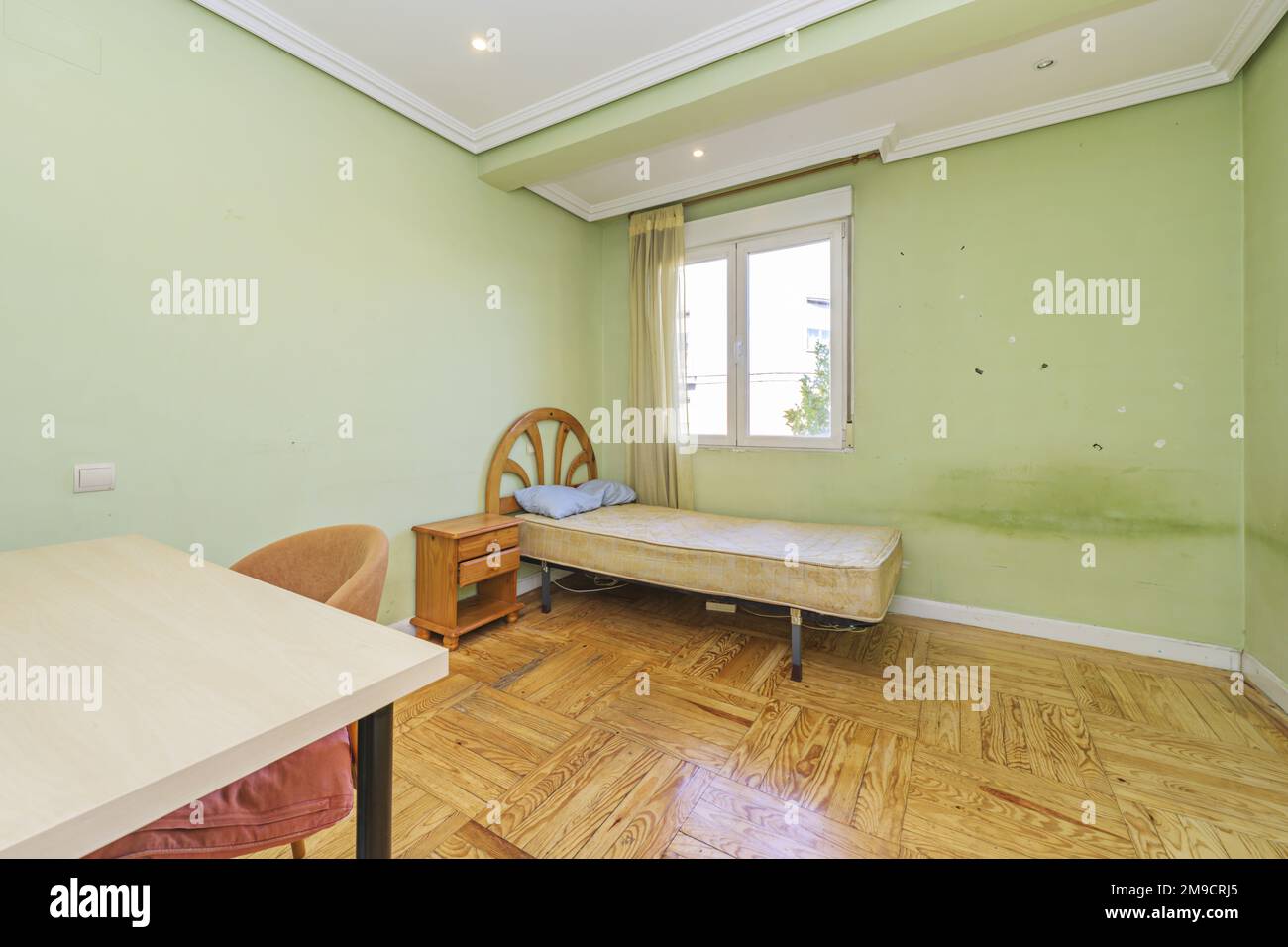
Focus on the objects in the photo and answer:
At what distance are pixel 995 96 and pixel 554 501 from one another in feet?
9.77

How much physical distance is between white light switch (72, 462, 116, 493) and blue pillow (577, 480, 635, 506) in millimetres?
2241

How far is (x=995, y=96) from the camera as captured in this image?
251 centimetres

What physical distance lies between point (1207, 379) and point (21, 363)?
4.44 m

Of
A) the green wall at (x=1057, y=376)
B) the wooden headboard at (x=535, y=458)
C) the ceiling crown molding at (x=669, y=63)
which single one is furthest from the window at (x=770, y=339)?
the ceiling crown molding at (x=669, y=63)

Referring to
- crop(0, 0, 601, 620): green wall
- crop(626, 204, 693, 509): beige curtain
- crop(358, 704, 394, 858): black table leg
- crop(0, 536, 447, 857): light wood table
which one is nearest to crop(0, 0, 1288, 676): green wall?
crop(0, 0, 601, 620): green wall

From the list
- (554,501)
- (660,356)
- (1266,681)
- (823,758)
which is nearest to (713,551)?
(823,758)

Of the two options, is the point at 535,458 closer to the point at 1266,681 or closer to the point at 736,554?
the point at 736,554

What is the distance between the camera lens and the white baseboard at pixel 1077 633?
2.38 m

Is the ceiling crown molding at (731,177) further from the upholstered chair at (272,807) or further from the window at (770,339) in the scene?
the upholstered chair at (272,807)

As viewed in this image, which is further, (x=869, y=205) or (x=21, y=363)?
(x=869, y=205)

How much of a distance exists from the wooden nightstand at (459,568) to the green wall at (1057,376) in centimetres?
176
